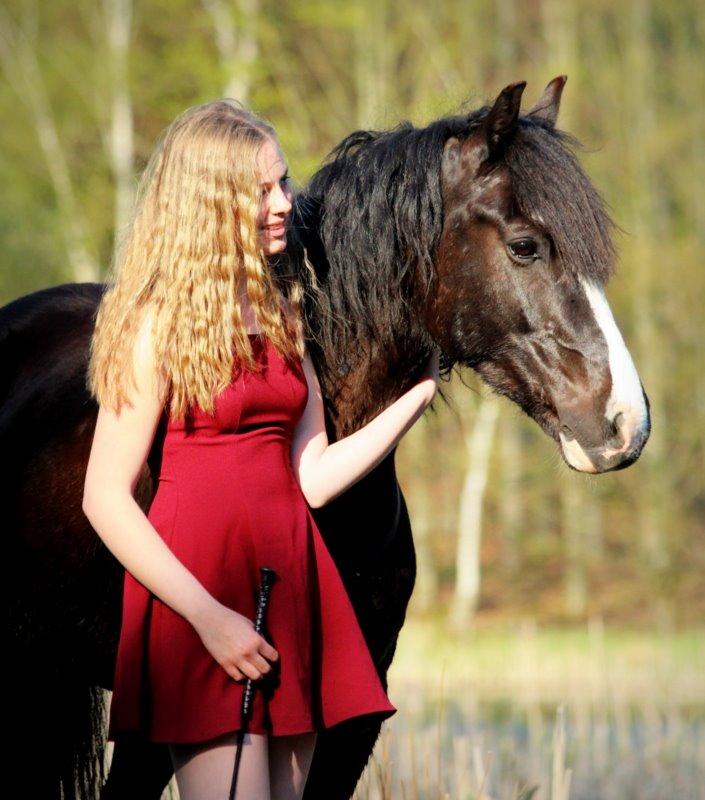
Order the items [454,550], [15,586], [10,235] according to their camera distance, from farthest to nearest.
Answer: [454,550], [10,235], [15,586]

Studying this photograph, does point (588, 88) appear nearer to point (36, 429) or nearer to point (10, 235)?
point (10, 235)

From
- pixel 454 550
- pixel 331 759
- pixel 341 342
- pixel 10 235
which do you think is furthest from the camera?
pixel 454 550

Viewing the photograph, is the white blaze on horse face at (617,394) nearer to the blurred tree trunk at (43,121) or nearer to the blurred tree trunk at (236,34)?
the blurred tree trunk at (236,34)

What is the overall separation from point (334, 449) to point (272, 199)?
1.94 feet

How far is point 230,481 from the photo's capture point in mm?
2527

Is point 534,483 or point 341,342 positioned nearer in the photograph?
point 341,342

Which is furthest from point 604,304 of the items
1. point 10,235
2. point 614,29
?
point 614,29

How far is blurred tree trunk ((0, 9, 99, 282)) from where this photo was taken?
56.5 feet

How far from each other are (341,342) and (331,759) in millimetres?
1278

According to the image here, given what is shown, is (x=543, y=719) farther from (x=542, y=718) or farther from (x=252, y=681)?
(x=252, y=681)

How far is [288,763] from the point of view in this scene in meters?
2.56

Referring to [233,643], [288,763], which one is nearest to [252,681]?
[233,643]

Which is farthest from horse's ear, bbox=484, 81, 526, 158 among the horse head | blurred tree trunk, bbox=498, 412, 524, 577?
blurred tree trunk, bbox=498, 412, 524, 577

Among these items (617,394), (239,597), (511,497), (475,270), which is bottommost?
(239,597)
